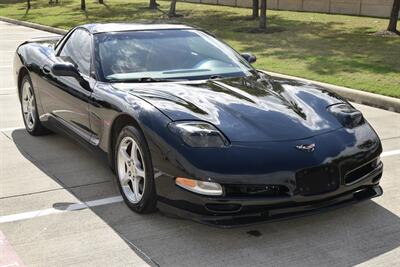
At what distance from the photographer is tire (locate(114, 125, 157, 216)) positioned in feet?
12.8

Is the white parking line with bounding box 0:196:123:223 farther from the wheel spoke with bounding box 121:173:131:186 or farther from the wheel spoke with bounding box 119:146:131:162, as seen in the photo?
the wheel spoke with bounding box 119:146:131:162

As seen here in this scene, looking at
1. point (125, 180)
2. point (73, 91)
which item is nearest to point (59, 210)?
point (125, 180)

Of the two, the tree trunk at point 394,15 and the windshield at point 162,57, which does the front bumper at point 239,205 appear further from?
the tree trunk at point 394,15

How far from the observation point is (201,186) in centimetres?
354

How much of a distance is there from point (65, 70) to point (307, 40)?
10.0 meters

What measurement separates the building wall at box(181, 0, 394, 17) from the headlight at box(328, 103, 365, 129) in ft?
52.4

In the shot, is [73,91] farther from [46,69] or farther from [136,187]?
[136,187]

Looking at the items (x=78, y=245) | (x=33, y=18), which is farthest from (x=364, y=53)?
(x=33, y=18)

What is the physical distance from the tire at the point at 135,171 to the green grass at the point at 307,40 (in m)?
4.96

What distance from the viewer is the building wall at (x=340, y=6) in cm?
1908

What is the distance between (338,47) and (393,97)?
5012 mm

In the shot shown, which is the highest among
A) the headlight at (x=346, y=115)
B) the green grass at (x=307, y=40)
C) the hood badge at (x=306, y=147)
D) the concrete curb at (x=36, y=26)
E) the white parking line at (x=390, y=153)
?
the headlight at (x=346, y=115)

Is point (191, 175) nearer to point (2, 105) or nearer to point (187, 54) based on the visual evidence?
point (187, 54)

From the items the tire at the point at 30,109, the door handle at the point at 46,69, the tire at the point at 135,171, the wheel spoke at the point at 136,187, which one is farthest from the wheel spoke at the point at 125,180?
the tire at the point at 30,109
